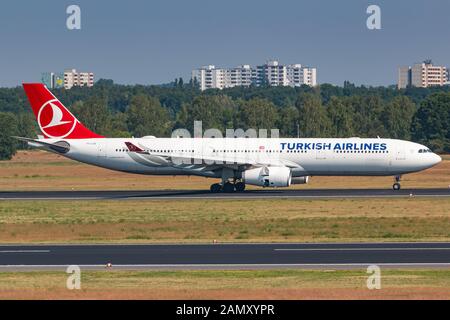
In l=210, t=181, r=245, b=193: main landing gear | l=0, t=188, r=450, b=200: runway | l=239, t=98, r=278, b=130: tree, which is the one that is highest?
l=239, t=98, r=278, b=130: tree

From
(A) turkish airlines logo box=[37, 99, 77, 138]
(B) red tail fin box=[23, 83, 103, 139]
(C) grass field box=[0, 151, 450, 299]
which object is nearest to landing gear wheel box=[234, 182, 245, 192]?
(C) grass field box=[0, 151, 450, 299]

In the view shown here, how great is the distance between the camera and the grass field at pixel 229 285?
27703 millimetres

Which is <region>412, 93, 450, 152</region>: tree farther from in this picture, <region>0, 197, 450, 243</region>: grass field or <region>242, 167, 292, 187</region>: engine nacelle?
<region>0, 197, 450, 243</region>: grass field

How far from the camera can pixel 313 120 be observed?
169500 mm

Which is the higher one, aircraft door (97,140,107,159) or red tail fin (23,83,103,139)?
red tail fin (23,83,103,139)

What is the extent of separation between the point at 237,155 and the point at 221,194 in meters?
3.76

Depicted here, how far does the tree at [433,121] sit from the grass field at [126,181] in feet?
173

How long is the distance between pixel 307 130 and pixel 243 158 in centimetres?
9608

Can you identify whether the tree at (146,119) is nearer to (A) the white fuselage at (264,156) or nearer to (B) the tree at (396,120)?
(B) the tree at (396,120)

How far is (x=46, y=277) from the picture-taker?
3177 centimetres

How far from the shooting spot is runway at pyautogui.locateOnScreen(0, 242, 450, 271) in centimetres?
3444

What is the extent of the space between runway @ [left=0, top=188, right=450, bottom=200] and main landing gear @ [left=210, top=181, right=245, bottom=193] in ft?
1.77

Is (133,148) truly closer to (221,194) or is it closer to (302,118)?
(221,194)

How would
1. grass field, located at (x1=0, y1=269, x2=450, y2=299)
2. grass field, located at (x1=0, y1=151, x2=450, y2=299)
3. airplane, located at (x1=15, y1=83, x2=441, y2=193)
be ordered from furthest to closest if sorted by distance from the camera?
airplane, located at (x1=15, y1=83, x2=441, y2=193), grass field, located at (x1=0, y1=151, x2=450, y2=299), grass field, located at (x1=0, y1=269, x2=450, y2=299)
